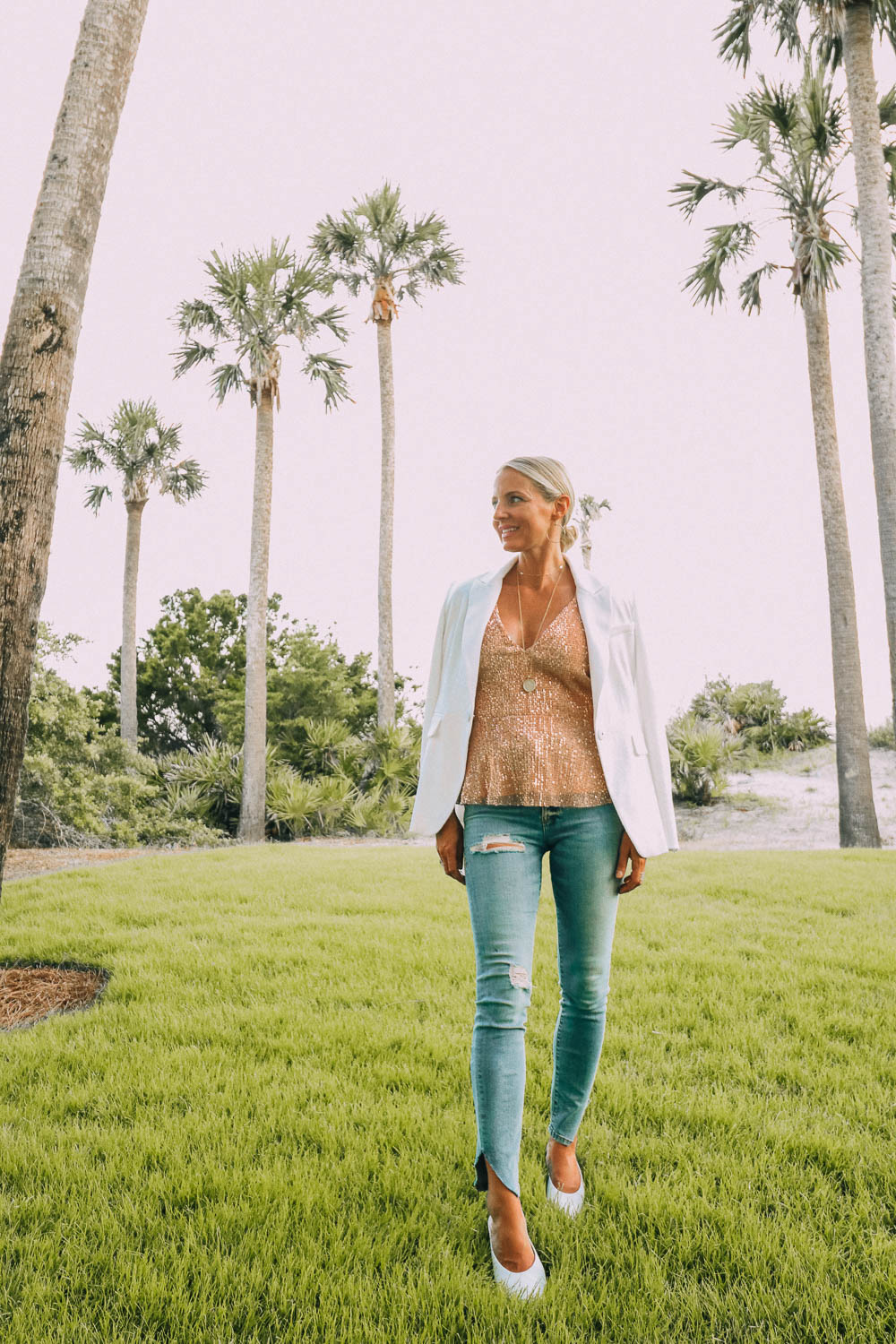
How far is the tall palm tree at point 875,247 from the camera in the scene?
1099 cm

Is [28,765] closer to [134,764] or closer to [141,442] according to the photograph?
[134,764]

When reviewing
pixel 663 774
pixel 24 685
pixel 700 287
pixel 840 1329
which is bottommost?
pixel 840 1329

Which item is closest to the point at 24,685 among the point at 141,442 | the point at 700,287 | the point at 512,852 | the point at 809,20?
the point at 512,852

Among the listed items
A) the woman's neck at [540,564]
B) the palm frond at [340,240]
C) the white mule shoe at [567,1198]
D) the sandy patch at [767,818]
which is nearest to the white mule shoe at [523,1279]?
the white mule shoe at [567,1198]

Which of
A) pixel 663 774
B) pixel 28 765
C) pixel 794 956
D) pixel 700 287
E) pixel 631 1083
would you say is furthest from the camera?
pixel 700 287

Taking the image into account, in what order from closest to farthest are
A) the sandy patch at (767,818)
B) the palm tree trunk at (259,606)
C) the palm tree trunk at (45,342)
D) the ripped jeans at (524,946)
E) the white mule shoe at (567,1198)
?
the ripped jeans at (524,946), the white mule shoe at (567,1198), the palm tree trunk at (45,342), the sandy patch at (767,818), the palm tree trunk at (259,606)

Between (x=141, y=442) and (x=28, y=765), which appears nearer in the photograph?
(x=28, y=765)

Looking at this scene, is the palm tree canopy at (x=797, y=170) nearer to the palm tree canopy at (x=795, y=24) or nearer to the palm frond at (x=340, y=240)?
the palm tree canopy at (x=795, y=24)

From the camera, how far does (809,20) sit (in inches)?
548

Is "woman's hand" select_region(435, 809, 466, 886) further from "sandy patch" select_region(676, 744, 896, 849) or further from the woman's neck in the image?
"sandy patch" select_region(676, 744, 896, 849)

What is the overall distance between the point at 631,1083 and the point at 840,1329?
1331mm

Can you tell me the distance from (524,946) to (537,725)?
2.07ft

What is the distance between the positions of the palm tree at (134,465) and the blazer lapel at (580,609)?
23311mm

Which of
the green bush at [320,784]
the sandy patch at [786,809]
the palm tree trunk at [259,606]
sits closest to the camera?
the sandy patch at [786,809]
